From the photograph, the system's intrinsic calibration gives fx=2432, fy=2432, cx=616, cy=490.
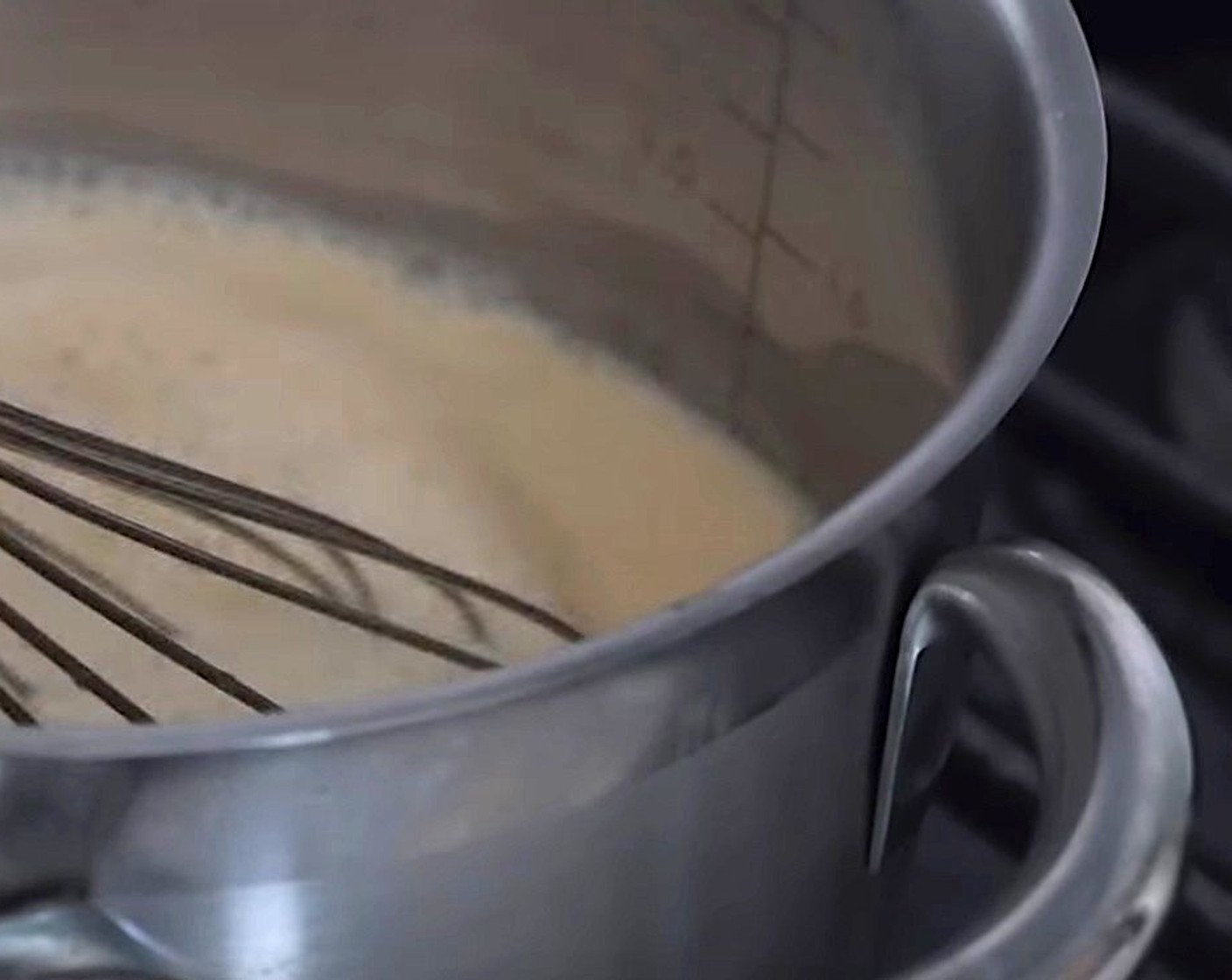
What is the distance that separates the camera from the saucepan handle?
0.38m

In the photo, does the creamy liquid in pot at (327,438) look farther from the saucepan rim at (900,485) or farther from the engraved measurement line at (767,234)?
the saucepan rim at (900,485)

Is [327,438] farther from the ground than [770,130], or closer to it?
closer to it

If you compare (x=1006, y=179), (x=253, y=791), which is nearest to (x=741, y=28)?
(x=1006, y=179)

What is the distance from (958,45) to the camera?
54cm

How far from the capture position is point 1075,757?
0.41 m

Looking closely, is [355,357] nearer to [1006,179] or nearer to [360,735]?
[1006,179]

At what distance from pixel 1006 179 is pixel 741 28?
0.56 ft

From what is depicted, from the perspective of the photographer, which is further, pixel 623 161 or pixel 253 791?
pixel 623 161

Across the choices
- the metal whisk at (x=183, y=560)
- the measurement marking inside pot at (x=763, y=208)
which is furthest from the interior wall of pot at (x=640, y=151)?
the metal whisk at (x=183, y=560)

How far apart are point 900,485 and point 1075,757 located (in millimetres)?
54

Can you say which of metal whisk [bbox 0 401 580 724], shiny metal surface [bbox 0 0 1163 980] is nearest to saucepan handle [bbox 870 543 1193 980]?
shiny metal surface [bbox 0 0 1163 980]

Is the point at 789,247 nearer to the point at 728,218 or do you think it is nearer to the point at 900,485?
the point at 728,218

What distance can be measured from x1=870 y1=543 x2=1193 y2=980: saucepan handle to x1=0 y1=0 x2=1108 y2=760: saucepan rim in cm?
3

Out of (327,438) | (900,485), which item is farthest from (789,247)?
(900,485)
